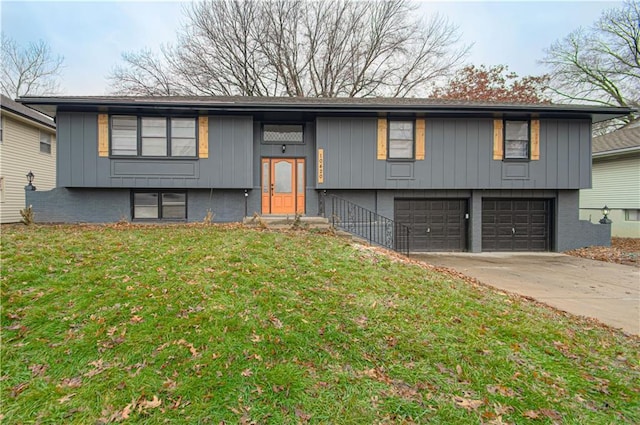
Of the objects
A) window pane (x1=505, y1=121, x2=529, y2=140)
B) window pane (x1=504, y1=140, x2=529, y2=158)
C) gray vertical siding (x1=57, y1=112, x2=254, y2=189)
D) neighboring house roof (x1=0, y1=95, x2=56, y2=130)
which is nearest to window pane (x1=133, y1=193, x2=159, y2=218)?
gray vertical siding (x1=57, y1=112, x2=254, y2=189)

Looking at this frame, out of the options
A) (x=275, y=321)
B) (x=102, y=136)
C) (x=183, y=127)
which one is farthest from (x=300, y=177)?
(x=275, y=321)

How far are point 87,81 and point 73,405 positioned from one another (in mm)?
Answer: 27885

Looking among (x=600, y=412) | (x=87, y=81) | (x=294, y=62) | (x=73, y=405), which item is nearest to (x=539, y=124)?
(x=600, y=412)

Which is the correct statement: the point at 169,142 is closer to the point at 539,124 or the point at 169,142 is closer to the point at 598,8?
the point at 539,124

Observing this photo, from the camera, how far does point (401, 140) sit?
1102 centimetres

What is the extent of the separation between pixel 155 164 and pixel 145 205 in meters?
1.53

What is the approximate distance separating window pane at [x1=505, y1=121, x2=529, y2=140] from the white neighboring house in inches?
737

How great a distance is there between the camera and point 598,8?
67.9 ft

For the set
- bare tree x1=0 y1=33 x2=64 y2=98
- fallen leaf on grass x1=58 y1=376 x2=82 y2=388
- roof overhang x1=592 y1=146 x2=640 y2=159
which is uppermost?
bare tree x1=0 y1=33 x2=64 y2=98

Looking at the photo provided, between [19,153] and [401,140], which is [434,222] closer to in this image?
[401,140]

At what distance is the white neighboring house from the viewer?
1204 centimetres

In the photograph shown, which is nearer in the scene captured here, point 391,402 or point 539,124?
point 391,402

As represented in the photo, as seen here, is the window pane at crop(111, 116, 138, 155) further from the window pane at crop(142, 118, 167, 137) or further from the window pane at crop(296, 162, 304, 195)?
the window pane at crop(296, 162, 304, 195)

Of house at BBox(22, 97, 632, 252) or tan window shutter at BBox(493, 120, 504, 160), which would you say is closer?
house at BBox(22, 97, 632, 252)
